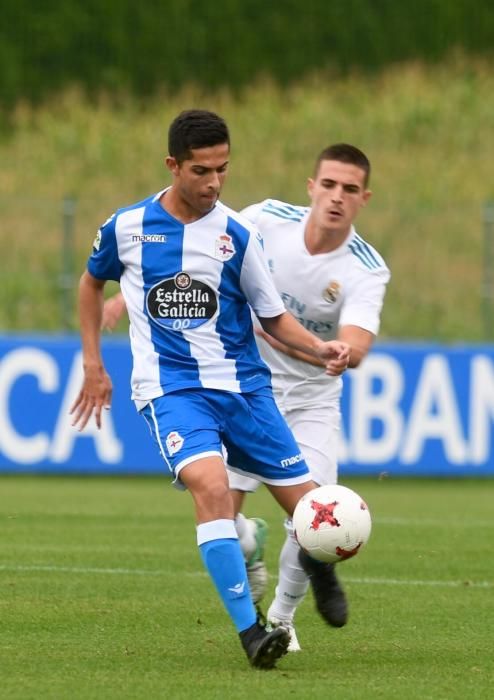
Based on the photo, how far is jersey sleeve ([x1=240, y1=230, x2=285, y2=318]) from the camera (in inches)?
275

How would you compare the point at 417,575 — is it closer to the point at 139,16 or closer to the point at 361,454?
the point at 361,454

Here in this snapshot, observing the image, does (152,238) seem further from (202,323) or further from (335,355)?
(335,355)

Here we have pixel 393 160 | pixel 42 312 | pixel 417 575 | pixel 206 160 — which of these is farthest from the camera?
pixel 393 160

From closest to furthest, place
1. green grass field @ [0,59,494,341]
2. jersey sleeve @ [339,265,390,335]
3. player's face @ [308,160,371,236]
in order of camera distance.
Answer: jersey sleeve @ [339,265,390,335] → player's face @ [308,160,371,236] → green grass field @ [0,59,494,341]

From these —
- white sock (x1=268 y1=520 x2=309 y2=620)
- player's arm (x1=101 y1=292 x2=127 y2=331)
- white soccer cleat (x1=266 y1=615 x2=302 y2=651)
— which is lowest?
white soccer cleat (x1=266 y1=615 x2=302 y2=651)

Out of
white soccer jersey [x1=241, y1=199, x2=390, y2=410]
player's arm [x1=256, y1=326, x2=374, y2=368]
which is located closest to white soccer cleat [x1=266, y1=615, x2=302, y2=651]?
white soccer jersey [x1=241, y1=199, x2=390, y2=410]

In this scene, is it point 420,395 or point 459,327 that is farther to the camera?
point 459,327

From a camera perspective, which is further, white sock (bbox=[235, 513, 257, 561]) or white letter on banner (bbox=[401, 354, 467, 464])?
white letter on banner (bbox=[401, 354, 467, 464])

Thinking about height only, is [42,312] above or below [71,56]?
below

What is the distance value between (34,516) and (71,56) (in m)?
18.5

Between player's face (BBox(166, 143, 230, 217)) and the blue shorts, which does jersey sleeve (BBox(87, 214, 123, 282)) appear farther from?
the blue shorts

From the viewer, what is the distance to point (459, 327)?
805 inches

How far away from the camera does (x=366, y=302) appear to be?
7.70 metres

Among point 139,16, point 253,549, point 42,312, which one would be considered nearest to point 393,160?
point 139,16
